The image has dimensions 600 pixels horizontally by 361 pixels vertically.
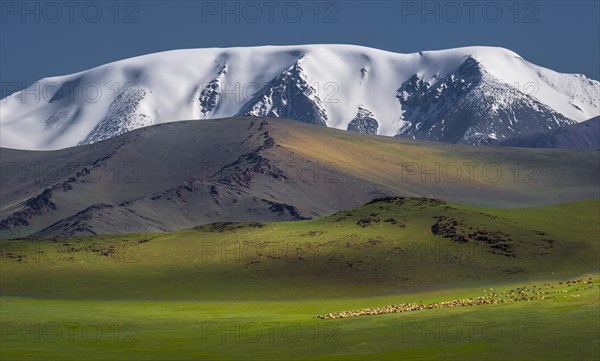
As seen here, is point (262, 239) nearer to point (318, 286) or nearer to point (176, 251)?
point (176, 251)

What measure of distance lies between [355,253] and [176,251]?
33.3 metres

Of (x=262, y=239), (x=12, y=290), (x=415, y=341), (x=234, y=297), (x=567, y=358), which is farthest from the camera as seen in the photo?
(x=262, y=239)

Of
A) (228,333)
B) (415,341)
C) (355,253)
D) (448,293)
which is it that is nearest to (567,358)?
(415,341)

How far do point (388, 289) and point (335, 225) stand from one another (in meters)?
44.6

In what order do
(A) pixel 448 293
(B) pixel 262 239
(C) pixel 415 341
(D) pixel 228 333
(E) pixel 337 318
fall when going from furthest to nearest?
1. (B) pixel 262 239
2. (A) pixel 448 293
3. (E) pixel 337 318
4. (D) pixel 228 333
5. (C) pixel 415 341

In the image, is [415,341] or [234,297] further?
[234,297]

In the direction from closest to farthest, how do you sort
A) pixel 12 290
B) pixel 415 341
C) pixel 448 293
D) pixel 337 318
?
pixel 415 341 → pixel 337 318 → pixel 448 293 → pixel 12 290

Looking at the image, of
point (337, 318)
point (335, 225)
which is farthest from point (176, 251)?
point (337, 318)

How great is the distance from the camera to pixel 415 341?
7438 centimetres

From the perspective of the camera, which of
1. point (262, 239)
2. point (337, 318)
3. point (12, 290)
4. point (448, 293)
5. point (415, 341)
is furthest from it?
point (262, 239)

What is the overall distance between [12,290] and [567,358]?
121 m

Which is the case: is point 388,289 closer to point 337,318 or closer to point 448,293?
point 448,293

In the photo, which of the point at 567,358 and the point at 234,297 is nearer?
the point at 567,358

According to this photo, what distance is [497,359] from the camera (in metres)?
65.3
